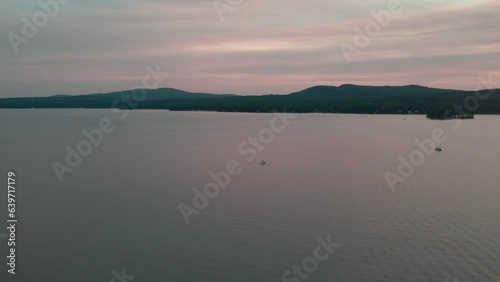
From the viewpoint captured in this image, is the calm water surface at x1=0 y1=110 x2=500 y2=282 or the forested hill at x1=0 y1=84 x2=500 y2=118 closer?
the calm water surface at x1=0 y1=110 x2=500 y2=282

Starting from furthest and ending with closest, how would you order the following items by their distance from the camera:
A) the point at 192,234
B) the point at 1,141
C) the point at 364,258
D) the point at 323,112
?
the point at 323,112 < the point at 1,141 < the point at 192,234 < the point at 364,258

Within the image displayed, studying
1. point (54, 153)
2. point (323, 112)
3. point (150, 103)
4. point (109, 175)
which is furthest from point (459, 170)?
point (150, 103)

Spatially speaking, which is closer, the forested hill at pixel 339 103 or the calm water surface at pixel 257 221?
the calm water surface at pixel 257 221

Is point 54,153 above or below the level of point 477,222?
above

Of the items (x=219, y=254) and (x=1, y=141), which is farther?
(x=1, y=141)

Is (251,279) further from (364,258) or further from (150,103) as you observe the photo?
(150,103)

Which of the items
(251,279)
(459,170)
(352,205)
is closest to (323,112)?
(459,170)

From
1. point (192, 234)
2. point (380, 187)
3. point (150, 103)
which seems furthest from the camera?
point (150, 103)

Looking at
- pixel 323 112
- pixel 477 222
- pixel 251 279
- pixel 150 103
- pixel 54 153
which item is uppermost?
pixel 150 103
